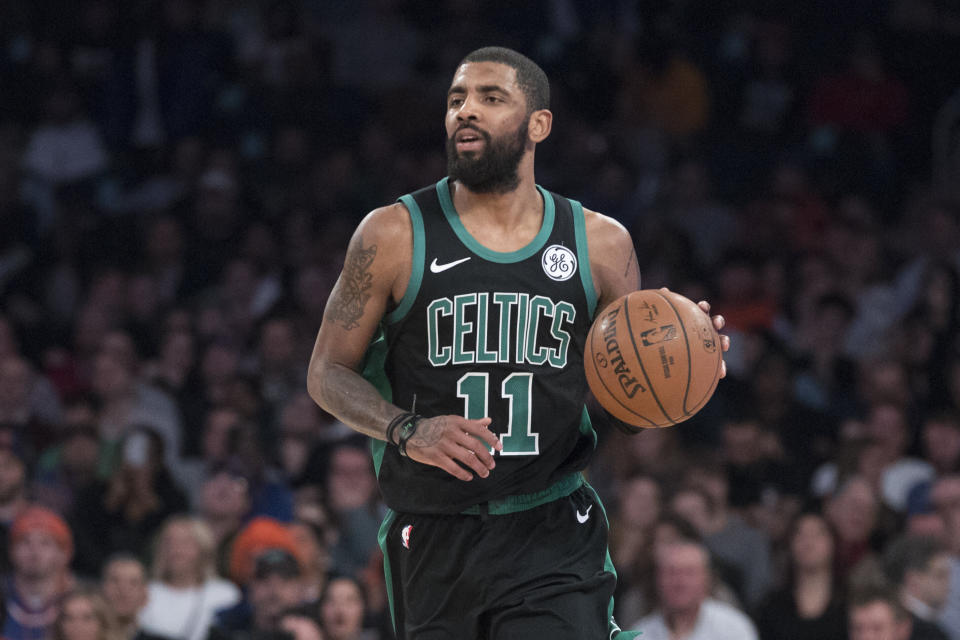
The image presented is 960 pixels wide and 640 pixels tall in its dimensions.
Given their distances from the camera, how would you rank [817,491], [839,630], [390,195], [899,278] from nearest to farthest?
1. [839,630]
2. [817,491]
3. [899,278]
4. [390,195]

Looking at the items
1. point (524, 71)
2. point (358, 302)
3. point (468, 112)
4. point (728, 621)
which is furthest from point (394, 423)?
point (728, 621)

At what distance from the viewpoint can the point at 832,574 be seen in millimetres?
6898

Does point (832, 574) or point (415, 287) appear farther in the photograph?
point (832, 574)

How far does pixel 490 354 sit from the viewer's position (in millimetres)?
3752

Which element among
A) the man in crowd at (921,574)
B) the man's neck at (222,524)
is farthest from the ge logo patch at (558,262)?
the man's neck at (222,524)

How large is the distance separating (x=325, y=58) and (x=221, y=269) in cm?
238

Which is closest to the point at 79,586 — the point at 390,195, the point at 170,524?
the point at 170,524

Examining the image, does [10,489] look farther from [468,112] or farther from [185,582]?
[468,112]

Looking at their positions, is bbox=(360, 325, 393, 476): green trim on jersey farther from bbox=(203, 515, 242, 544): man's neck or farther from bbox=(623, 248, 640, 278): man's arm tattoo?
bbox=(203, 515, 242, 544): man's neck

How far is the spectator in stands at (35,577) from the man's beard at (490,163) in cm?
348

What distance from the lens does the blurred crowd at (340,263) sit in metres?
6.69

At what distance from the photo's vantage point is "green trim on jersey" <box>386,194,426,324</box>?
12.5 ft

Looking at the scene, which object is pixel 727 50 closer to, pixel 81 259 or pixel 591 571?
pixel 81 259

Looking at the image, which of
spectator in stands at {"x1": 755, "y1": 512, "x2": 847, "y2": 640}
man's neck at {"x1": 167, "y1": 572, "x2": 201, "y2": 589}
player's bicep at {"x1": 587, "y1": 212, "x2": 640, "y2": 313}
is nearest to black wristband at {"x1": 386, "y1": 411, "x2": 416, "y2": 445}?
player's bicep at {"x1": 587, "y1": 212, "x2": 640, "y2": 313}
